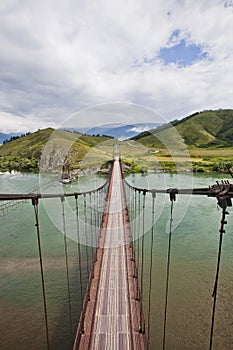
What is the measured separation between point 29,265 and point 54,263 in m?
0.63

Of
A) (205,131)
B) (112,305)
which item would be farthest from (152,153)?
(112,305)

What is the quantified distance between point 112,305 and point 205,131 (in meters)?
52.7

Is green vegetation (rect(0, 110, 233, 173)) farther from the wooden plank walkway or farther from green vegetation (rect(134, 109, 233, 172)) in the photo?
the wooden plank walkway

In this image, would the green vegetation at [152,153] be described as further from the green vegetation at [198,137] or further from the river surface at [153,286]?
the river surface at [153,286]

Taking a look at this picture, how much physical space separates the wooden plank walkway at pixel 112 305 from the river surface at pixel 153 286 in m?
0.90

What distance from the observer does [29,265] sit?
245 inches

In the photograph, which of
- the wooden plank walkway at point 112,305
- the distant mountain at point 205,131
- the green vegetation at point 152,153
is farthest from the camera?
the distant mountain at point 205,131

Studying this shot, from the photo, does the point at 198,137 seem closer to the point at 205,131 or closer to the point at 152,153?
the point at 205,131

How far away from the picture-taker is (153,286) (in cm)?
522

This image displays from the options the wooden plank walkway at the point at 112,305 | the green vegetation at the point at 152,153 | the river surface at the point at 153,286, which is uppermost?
the green vegetation at the point at 152,153

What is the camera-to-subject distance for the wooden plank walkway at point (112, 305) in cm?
274

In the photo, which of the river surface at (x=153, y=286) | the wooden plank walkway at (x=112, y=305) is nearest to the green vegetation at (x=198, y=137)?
the river surface at (x=153, y=286)

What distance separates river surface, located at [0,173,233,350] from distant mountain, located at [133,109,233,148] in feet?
111

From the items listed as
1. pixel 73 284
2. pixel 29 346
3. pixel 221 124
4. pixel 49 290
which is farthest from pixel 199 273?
pixel 221 124
